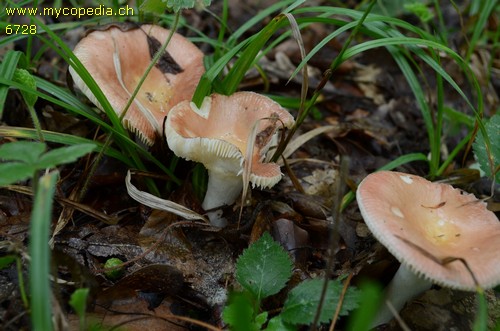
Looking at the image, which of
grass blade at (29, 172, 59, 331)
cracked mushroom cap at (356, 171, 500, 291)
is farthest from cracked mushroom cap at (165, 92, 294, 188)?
grass blade at (29, 172, 59, 331)

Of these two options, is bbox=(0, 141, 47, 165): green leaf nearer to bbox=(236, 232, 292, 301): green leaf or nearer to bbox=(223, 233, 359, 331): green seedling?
bbox=(223, 233, 359, 331): green seedling

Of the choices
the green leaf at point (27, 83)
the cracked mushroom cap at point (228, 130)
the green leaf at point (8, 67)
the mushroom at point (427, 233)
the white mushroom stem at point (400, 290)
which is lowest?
the white mushroom stem at point (400, 290)

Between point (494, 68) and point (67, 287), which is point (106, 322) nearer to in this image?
point (67, 287)

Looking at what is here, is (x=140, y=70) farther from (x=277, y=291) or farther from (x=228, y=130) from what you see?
(x=277, y=291)

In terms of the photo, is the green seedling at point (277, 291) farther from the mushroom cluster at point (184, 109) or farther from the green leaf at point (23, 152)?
the green leaf at point (23, 152)

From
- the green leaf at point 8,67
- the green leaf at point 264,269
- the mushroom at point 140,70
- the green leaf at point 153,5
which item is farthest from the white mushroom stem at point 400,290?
the green leaf at point 8,67
